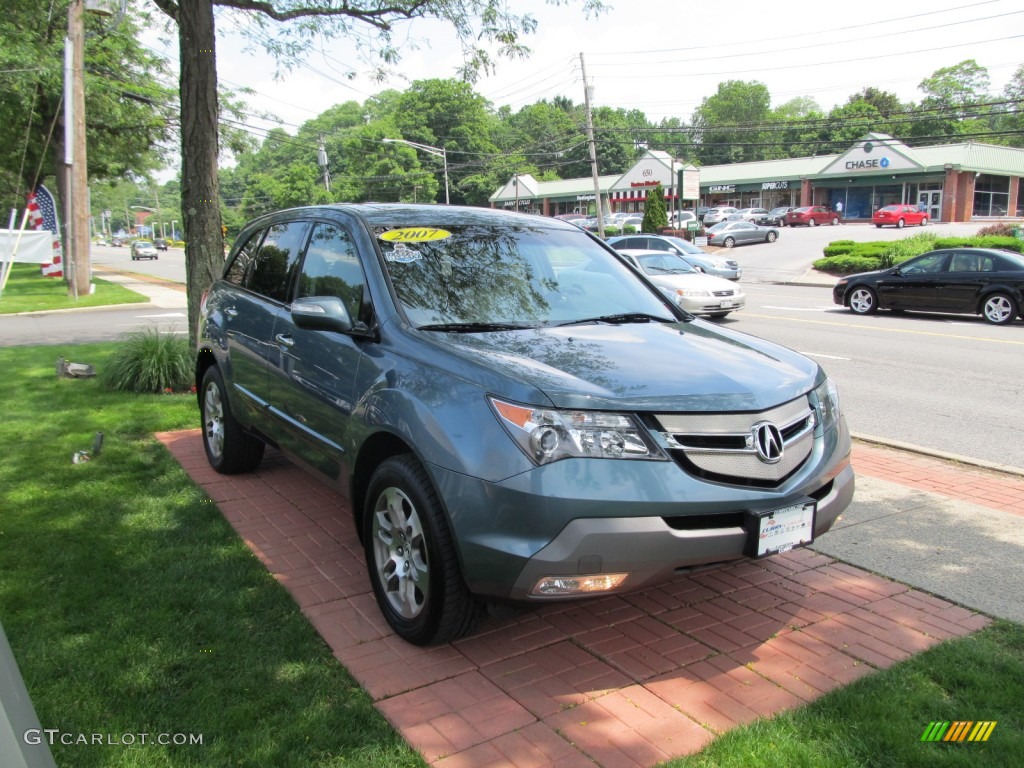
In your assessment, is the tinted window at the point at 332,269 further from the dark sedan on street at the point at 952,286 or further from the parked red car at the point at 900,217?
the parked red car at the point at 900,217

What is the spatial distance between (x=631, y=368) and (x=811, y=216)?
5803cm

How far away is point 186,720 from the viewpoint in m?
2.98

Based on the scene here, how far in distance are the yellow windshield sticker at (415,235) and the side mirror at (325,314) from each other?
1.82 ft

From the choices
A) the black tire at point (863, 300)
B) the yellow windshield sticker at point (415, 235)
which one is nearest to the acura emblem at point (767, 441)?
the yellow windshield sticker at point (415, 235)

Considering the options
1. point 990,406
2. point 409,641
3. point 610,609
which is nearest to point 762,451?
point 610,609

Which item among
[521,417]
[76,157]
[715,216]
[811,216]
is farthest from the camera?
[715,216]

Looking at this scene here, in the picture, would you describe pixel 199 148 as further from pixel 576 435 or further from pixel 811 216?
pixel 811 216

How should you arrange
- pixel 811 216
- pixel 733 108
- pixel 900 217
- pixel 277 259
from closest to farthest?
pixel 277 259 → pixel 900 217 → pixel 811 216 → pixel 733 108

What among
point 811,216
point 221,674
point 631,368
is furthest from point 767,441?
point 811,216

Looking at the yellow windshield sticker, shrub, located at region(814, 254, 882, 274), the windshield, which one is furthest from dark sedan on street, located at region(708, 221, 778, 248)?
the yellow windshield sticker

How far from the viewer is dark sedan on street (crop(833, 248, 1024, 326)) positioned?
15891mm

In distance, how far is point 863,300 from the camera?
18047 mm

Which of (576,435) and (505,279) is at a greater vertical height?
(505,279)

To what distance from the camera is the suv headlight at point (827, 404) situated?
3691 millimetres
